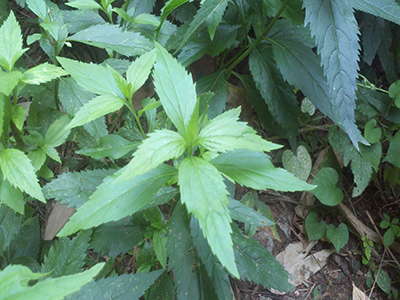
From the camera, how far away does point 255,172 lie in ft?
2.34

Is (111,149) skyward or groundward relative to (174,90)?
groundward

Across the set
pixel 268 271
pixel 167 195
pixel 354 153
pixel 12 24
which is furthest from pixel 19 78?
pixel 354 153

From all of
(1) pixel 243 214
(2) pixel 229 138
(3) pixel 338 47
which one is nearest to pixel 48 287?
(2) pixel 229 138

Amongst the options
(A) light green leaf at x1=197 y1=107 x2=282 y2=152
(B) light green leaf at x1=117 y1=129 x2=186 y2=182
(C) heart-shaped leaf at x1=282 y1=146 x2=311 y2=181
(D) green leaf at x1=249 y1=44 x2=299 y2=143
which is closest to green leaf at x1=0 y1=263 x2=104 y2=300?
(B) light green leaf at x1=117 y1=129 x2=186 y2=182

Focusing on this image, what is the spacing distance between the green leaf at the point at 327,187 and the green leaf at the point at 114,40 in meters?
1.12

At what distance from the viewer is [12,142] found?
1.06 metres

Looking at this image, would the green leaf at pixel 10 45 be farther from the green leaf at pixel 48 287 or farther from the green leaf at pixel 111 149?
the green leaf at pixel 48 287

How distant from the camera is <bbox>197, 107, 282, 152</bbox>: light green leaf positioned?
0.64 m

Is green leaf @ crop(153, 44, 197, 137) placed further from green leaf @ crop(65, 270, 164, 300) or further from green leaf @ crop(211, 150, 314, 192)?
green leaf @ crop(65, 270, 164, 300)

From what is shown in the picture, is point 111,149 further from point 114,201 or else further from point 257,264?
point 257,264

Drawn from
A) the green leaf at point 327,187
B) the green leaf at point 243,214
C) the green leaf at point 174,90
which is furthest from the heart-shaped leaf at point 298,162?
the green leaf at point 174,90

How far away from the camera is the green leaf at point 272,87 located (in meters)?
1.34

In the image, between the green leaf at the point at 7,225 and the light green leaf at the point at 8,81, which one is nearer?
the light green leaf at the point at 8,81

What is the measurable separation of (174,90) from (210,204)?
315 mm
